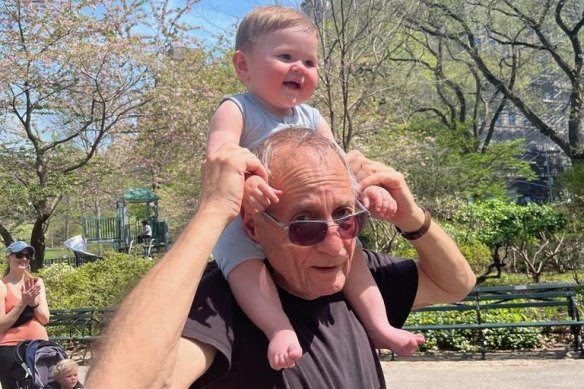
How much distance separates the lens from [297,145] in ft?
6.22

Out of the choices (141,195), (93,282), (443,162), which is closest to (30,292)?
(93,282)

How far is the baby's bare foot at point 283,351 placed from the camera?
1.68m

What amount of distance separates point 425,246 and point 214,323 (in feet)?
2.56

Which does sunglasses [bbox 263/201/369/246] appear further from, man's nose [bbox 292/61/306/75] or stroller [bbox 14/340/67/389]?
stroller [bbox 14/340/67/389]

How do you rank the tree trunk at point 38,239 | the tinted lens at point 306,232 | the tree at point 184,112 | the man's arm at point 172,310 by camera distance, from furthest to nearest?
1. the tree at point 184,112
2. the tree trunk at point 38,239
3. the tinted lens at point 306,232
4. the man's arm at point 172,310

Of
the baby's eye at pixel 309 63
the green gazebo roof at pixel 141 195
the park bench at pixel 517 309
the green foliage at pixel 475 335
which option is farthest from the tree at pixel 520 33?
the baby's eye at pixel 309 63

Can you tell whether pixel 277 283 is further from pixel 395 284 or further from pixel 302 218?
pixel 395 284

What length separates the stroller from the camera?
216 inches

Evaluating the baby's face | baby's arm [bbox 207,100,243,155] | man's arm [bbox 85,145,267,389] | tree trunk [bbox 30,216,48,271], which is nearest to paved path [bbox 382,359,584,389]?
the baby's face

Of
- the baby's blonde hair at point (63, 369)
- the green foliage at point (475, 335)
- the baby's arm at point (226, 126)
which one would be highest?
the baby's arm at point (226, 126)

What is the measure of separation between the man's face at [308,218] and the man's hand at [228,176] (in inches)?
3.7

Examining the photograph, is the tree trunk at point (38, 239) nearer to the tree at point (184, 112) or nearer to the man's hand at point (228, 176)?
the tree at point (184, 112)

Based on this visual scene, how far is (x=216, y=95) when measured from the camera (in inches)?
725

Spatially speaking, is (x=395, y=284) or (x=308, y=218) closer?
(x=308, y=218)
